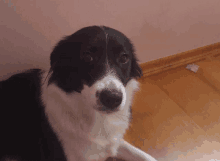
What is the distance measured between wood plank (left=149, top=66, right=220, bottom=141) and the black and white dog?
854mm

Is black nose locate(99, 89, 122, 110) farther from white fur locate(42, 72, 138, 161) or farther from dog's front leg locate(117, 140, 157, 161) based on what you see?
dog's front leg locate(117, 140, 157, 161)

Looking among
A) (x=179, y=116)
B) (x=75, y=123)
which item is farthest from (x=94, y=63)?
(x=179, y=116)

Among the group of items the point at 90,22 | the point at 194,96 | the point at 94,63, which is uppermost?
the point at 90,22

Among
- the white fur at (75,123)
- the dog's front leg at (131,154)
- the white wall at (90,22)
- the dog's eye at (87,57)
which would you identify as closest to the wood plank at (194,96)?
the white wall at (90,22)

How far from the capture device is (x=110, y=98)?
81cm

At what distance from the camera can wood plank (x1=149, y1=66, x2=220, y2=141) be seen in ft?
5.45

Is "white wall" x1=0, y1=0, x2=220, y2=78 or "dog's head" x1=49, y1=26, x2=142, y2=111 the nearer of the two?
"dog's head" x1=49, y1=26, x2=142, y2=111

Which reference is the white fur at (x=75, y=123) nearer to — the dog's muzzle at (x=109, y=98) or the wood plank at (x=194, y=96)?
the dog's muzzle at (x=109, y=98)

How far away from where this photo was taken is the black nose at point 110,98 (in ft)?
2.64

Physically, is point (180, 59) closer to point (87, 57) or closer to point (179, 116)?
point (179, 116)

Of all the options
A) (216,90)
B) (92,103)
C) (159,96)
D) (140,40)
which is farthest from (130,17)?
(216,90)

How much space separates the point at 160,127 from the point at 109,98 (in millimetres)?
985

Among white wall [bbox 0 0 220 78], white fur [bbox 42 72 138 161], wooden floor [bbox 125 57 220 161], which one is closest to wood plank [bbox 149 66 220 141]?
wooden floor [bbox 125 57 220 161]

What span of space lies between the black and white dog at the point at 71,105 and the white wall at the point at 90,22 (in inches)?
10.5
